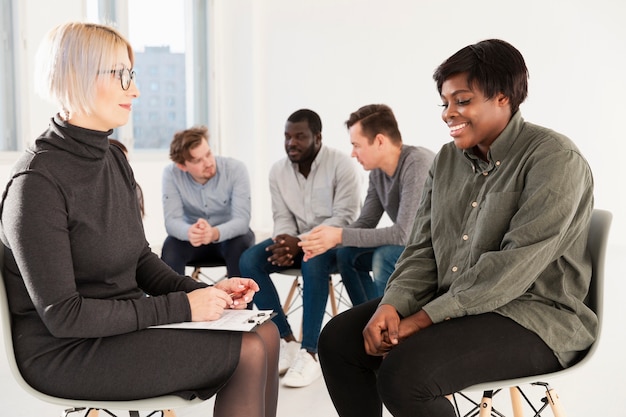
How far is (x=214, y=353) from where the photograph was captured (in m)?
1.60

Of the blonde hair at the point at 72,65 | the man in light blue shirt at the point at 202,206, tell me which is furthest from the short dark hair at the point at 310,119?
the blonde hair at the point at 72,65

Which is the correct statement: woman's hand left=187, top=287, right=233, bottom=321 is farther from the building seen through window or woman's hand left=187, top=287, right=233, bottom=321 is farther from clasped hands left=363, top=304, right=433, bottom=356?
the building seen through window

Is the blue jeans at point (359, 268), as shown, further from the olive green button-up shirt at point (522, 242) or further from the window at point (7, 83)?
the window at point (7, 83)

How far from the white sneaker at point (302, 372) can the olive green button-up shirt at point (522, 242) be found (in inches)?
46.6

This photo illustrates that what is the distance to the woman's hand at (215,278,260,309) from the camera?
73.9 inches

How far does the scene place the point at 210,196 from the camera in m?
3.85

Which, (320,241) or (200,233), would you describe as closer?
(320,241)

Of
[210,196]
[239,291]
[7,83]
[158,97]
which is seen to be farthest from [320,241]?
[158,97]

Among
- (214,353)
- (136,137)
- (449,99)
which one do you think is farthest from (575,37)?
(214,353)

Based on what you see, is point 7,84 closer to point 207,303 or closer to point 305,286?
point 305,286

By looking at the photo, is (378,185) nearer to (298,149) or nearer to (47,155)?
(298,149)

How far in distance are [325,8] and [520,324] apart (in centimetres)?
633

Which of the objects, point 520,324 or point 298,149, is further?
point 298,149

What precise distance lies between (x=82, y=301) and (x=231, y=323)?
332 mm
